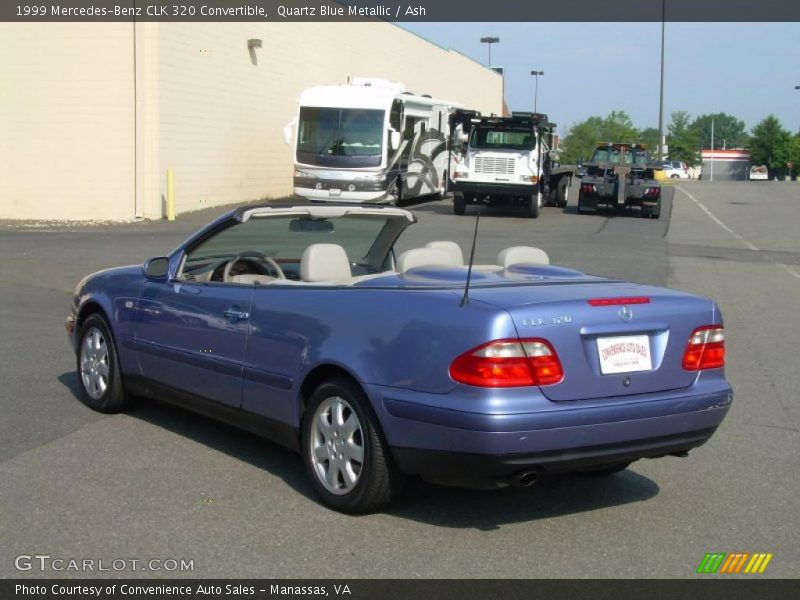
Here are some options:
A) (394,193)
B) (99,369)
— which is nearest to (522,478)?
(99,369)

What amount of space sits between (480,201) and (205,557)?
2609 cm

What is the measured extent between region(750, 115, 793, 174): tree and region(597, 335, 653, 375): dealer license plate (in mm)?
112421

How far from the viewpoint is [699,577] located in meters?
4.66

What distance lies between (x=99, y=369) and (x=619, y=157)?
1015 inches

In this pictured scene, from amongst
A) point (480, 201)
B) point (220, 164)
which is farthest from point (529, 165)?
point (220, 164)

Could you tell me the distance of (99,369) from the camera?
7543 mm

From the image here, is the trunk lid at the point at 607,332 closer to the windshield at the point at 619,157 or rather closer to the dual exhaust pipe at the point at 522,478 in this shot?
the dual exhaust pipe at the point at 522,478

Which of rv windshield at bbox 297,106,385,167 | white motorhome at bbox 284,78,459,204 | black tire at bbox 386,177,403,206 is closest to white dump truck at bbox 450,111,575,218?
black tire at bbox 386,177,403,206

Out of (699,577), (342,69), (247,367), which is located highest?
(342,69)

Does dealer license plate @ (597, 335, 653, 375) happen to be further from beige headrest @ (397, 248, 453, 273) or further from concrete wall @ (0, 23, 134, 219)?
concrete wall @ (0, 23, 134, 219)

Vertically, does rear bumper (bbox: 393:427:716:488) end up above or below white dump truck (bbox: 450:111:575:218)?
below

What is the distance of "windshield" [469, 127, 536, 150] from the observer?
2975cm

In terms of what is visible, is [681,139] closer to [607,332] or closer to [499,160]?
[499,160]

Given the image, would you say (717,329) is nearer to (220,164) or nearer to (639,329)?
(639,329)
